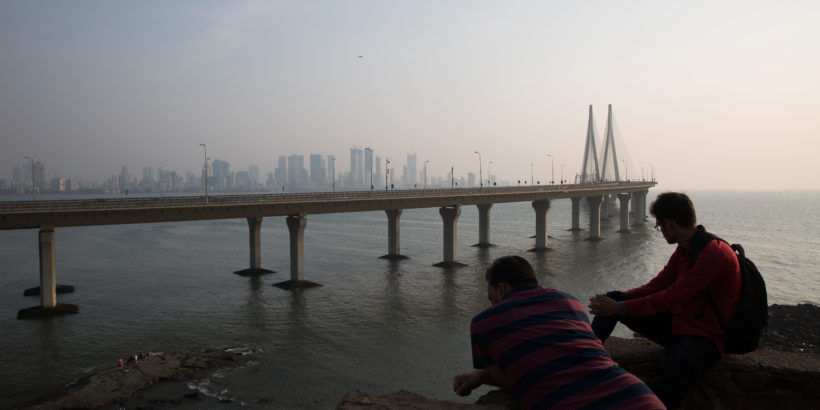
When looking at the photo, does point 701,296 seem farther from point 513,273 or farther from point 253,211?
point 253,211

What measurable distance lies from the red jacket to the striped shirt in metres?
1.28

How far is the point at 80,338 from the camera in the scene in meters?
24.6

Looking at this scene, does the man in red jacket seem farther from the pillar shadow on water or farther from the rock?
the pillar shadow on water

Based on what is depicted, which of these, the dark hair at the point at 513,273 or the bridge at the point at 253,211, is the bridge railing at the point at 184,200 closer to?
the bridge at the point at 253,211

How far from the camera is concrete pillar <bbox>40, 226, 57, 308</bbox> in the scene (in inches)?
1121

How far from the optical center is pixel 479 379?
3.67 metres

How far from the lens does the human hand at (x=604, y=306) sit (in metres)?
4.53

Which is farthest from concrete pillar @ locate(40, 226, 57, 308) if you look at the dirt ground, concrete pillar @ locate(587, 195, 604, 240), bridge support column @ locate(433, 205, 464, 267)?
concrete pillar @ locate(587, 195, 604, 240)

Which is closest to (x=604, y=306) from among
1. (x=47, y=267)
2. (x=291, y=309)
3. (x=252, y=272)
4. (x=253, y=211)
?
(x=291, y=309)

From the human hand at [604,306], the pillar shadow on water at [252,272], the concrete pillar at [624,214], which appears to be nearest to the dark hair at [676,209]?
the human hand at [604,306]

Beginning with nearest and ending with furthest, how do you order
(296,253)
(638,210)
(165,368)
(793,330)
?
(165,368), (793,330), (296,253), (638,210)

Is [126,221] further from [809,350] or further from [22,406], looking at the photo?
[809,350]

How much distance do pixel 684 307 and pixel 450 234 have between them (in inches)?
1735

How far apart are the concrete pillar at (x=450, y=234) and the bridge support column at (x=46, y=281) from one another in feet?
96.6
